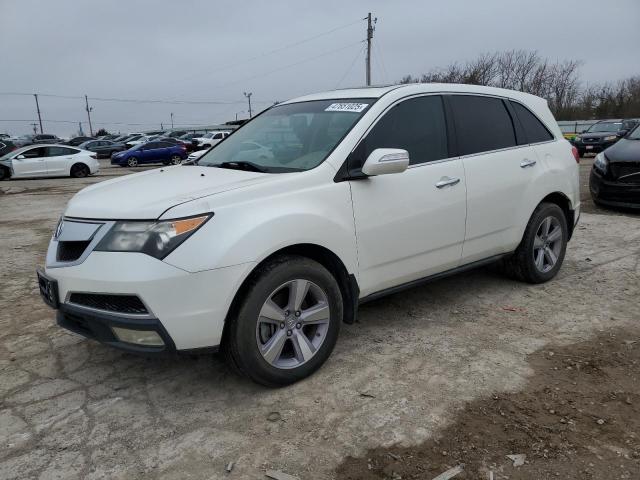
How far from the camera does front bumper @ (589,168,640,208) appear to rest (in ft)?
26.0

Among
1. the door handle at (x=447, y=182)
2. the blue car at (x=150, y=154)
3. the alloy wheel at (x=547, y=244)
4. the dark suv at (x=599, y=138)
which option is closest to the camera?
the door handle at (x=447, y=182)

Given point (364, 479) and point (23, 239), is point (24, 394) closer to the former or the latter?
point (364, 479)

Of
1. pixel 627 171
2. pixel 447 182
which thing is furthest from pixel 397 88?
pixel 627 171

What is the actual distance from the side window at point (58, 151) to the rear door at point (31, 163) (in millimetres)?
208

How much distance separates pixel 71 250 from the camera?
296cm

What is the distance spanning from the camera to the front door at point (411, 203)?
3.38 metres

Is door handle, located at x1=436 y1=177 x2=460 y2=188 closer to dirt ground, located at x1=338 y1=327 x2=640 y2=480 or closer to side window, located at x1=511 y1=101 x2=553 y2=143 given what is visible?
side window, located at x1=511 y1=101 x2=553 y2=143

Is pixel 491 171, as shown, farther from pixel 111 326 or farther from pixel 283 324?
pixel 111 326

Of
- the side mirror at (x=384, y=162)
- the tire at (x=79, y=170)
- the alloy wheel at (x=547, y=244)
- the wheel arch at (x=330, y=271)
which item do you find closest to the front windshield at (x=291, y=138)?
the side mirror at (x=384, y=162)

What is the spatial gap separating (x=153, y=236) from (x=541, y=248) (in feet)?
11.8

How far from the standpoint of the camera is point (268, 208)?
2914mm

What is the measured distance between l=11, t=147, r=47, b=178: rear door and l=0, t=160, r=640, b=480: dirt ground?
1785cm

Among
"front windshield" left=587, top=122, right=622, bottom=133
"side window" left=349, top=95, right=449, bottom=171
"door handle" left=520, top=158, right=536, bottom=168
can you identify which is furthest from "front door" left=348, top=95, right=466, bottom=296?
"front windshield" left=587, top=122, right=622, bottom=133

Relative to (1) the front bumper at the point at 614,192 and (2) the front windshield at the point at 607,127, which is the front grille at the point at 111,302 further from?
(2) the front windshield at the point at 607,127
